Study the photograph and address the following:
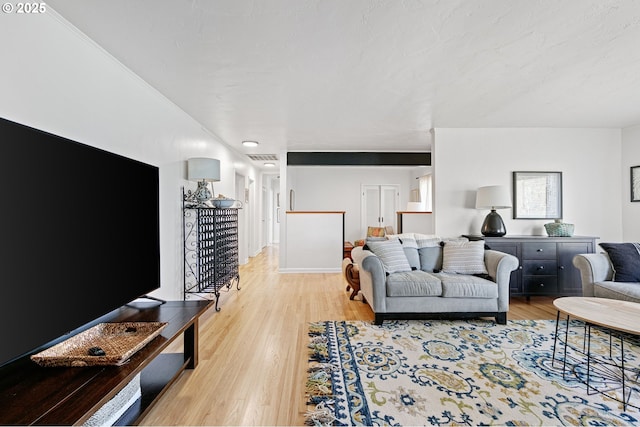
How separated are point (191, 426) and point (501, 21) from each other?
2.98 metres

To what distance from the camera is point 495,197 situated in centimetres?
353

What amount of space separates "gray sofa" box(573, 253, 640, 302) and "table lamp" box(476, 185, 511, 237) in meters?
A: 0.85

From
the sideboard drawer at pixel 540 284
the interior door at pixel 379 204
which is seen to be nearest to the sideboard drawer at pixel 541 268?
the sideboard drawer at pixel 540 284

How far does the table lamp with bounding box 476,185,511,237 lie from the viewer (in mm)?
3516

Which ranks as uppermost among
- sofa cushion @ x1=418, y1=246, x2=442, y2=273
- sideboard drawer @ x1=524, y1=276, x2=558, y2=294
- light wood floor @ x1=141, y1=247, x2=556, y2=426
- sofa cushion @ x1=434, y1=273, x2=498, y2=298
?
sofa cushion @ x1=418, y1=246, x2=442, y2=273

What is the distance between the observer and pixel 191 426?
151 cm

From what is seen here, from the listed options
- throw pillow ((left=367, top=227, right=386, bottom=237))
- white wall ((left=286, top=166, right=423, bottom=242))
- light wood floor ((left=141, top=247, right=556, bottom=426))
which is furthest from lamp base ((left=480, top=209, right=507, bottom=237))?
white wall ((left=286, top=166, right=423, bottom=242))

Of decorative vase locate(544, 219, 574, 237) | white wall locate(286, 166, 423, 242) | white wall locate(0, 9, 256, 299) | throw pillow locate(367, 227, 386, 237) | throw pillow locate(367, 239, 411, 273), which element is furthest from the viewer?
white wall locate(286, 166, 423, 242)

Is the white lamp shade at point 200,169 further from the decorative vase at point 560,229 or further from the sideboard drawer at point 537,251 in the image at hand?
the decorative vase at point 560,229

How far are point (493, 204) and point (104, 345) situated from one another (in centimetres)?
402

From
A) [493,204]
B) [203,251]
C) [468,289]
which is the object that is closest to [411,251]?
[468,289]

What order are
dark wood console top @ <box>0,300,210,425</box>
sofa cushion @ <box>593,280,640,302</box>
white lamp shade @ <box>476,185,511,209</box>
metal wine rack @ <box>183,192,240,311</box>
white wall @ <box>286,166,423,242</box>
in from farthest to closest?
1. white wall @ <box>286,166,423,242</box>
2. white lamp shade @ <box>476,185,511,209</box>
3. metal wine rack @ <box>183,192,240,311</box>
4. sofa cushion @ <box>593,280,640,302</box>
5. dark wood console top @ <box>0,300,210,425</box>

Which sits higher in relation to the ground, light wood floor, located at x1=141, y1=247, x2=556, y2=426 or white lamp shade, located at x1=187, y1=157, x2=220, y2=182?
white lamp shade, located at x1=187, y1=157, x2=220, y2=182

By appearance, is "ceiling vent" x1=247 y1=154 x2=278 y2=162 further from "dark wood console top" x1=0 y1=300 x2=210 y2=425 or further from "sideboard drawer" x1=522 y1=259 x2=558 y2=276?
"sideboard drawer" x1=522 y1=259 x2=558 y2=276
